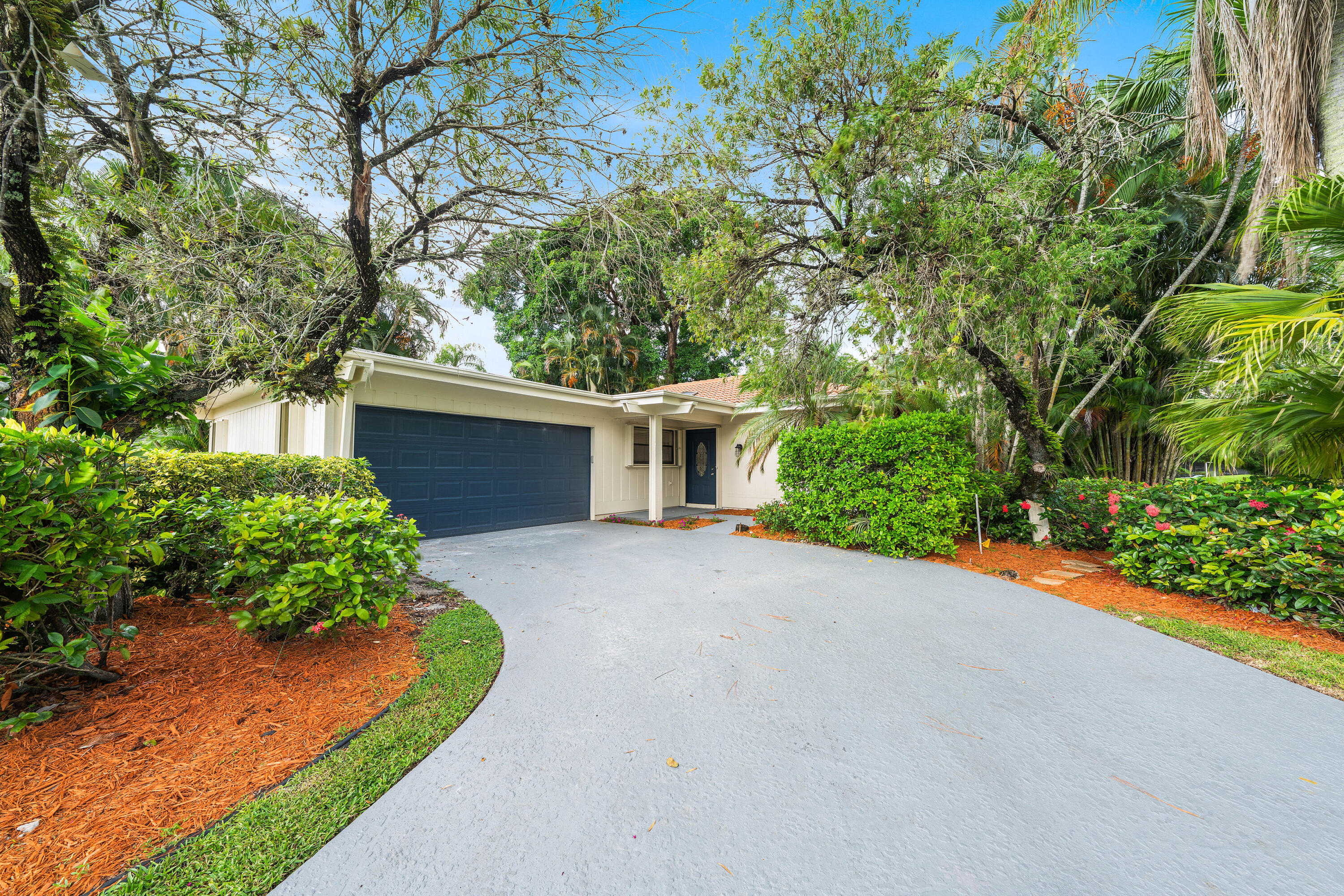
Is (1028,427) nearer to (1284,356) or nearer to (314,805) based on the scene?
(1284,356)

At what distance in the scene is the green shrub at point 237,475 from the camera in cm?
343

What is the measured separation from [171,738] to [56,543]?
91 cm

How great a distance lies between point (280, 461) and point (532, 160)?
332 cm

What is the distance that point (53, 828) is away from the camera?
5.06 ft

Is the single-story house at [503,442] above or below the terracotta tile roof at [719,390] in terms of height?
below

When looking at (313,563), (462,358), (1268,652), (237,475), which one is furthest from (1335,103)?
(462,358)

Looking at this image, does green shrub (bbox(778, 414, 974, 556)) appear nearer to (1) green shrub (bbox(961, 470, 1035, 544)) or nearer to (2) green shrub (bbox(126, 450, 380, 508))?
(1) green shrub (bbox(961, 470, 1035, 544))

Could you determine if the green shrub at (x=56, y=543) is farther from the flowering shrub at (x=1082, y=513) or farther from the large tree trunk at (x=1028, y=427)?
the flowering shrub at (x=1082, y=513)

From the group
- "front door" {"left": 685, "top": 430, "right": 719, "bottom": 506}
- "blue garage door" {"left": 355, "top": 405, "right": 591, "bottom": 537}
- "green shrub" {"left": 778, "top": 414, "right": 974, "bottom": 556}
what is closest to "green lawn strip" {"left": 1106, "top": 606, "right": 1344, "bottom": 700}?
"green shrub" {"left": 778, "top": 414, "right": 974, "bottom": 556}

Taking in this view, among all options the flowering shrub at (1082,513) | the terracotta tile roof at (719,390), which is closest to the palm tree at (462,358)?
the terracotta tile roof at (719,390)

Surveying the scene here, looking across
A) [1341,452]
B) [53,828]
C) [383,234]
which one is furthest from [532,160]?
[1341,452]

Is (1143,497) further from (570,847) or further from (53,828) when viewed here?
(53,828)

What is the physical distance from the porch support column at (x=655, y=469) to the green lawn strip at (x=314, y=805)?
6743 millimetres

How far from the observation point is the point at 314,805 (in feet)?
5.56
